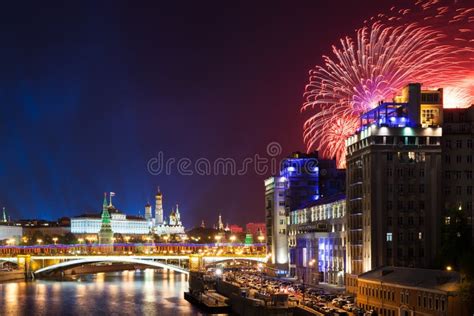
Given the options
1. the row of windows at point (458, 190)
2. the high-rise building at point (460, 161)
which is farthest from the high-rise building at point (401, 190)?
the high-rise building at point (460, 161)

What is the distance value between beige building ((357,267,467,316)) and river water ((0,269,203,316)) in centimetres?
2430

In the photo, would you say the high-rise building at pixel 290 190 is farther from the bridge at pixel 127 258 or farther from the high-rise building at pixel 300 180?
the bridge at pixel 127 258

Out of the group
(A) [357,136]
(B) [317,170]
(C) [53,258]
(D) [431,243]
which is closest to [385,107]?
(A) [357,136]

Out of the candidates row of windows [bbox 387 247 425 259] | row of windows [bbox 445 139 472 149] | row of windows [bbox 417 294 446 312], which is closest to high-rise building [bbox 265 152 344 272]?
row of windows [bbox 445 139 472 149]

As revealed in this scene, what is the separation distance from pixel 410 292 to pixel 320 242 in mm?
42924

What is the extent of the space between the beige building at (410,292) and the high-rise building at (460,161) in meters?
16.7

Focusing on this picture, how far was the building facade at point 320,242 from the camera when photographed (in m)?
97.5

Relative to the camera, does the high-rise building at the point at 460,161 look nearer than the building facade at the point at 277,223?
Yes

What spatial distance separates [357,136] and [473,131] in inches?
485

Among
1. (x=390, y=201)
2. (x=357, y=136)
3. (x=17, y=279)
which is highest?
(x=357, y=136)

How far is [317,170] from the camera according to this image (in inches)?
5241

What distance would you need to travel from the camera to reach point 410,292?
6278 cm

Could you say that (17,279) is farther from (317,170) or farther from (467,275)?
(467,275)

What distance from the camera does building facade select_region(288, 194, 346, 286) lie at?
9750cm
